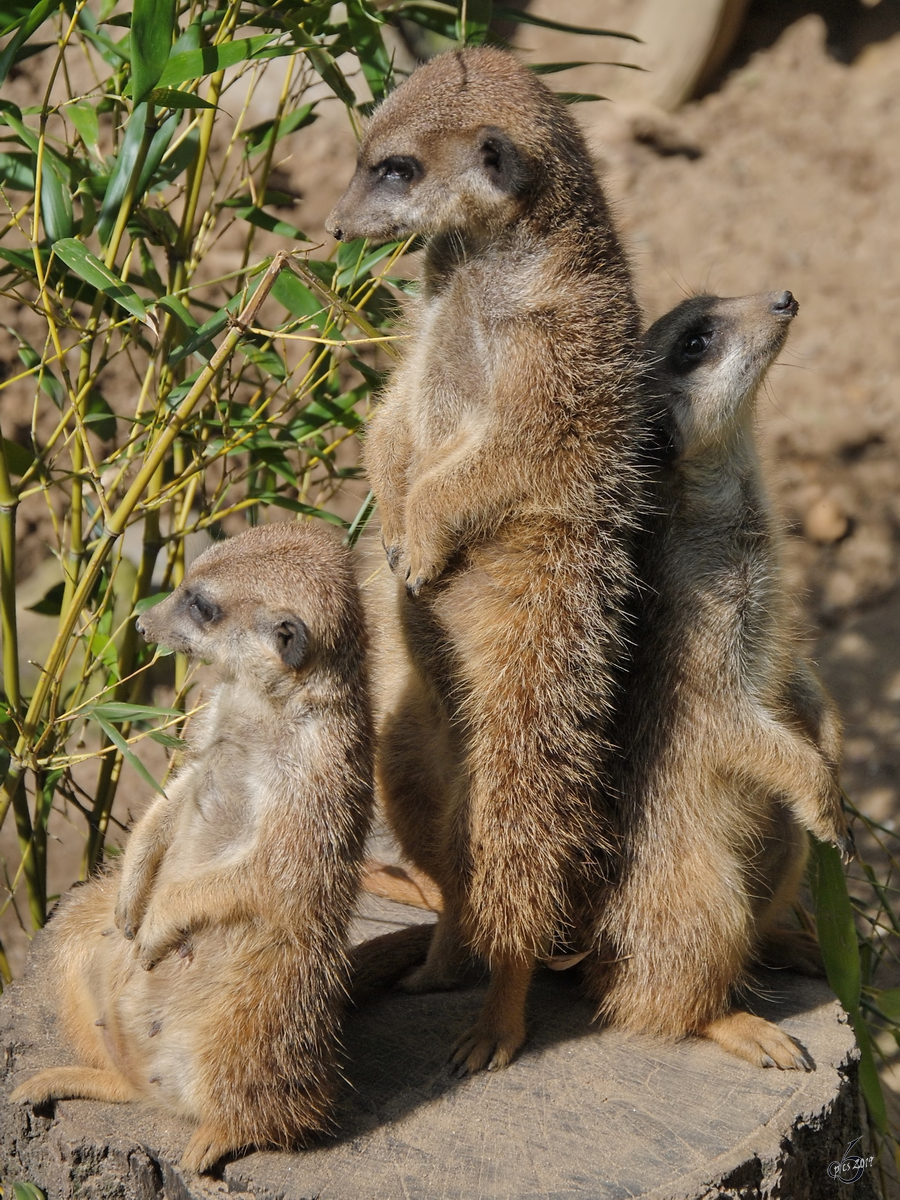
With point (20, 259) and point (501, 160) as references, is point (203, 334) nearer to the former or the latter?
point (20, 259)

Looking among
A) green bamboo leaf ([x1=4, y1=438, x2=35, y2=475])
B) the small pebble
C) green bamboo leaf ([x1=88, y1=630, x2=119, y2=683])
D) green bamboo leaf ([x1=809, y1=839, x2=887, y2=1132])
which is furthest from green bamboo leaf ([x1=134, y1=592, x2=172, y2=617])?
the small pebble

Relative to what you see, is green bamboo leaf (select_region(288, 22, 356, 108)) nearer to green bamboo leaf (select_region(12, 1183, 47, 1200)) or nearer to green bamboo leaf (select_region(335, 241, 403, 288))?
green bamboo leaf (select_region(335, 241, 403, 288))

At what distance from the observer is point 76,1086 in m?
1.99

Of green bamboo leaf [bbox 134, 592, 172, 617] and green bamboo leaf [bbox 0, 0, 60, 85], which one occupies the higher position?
green bamboo leaf [bbox 0, 0, 60, 85]

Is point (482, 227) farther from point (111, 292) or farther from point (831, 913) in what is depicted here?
point (831, 913)

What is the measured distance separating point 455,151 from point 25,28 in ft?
2.54

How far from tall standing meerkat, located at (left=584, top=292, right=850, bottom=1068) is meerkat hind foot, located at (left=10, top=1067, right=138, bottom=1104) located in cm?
90

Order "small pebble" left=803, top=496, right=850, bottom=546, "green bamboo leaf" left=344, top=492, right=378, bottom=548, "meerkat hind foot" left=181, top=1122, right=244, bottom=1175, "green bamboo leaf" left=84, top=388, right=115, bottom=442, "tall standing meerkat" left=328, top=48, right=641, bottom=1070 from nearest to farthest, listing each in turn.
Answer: "meerkat hind foot" left=181, top=1122, right=244, bottom=1175 < "tall standing meerkat" left=328, top=48, right=641, bottom=1070 < "green bamboo leaf" left=344, top=492, right=378, bottom=548 < "green bamboo leaf" left=84, top=388, right=115, bottom=442 < "small pebble" left=803, top=496, right=850, bottom=546

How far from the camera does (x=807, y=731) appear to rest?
8.11ft

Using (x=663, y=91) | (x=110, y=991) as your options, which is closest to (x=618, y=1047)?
(x=110, y=991)

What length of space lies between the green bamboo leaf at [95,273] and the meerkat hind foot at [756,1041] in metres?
1.65

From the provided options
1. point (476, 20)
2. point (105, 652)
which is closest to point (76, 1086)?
point (105, 652)

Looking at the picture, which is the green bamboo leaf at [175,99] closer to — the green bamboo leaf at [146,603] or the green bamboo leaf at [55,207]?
the green bamboo leaf at [55,207]

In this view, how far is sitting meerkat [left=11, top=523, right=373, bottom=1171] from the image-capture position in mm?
1867
